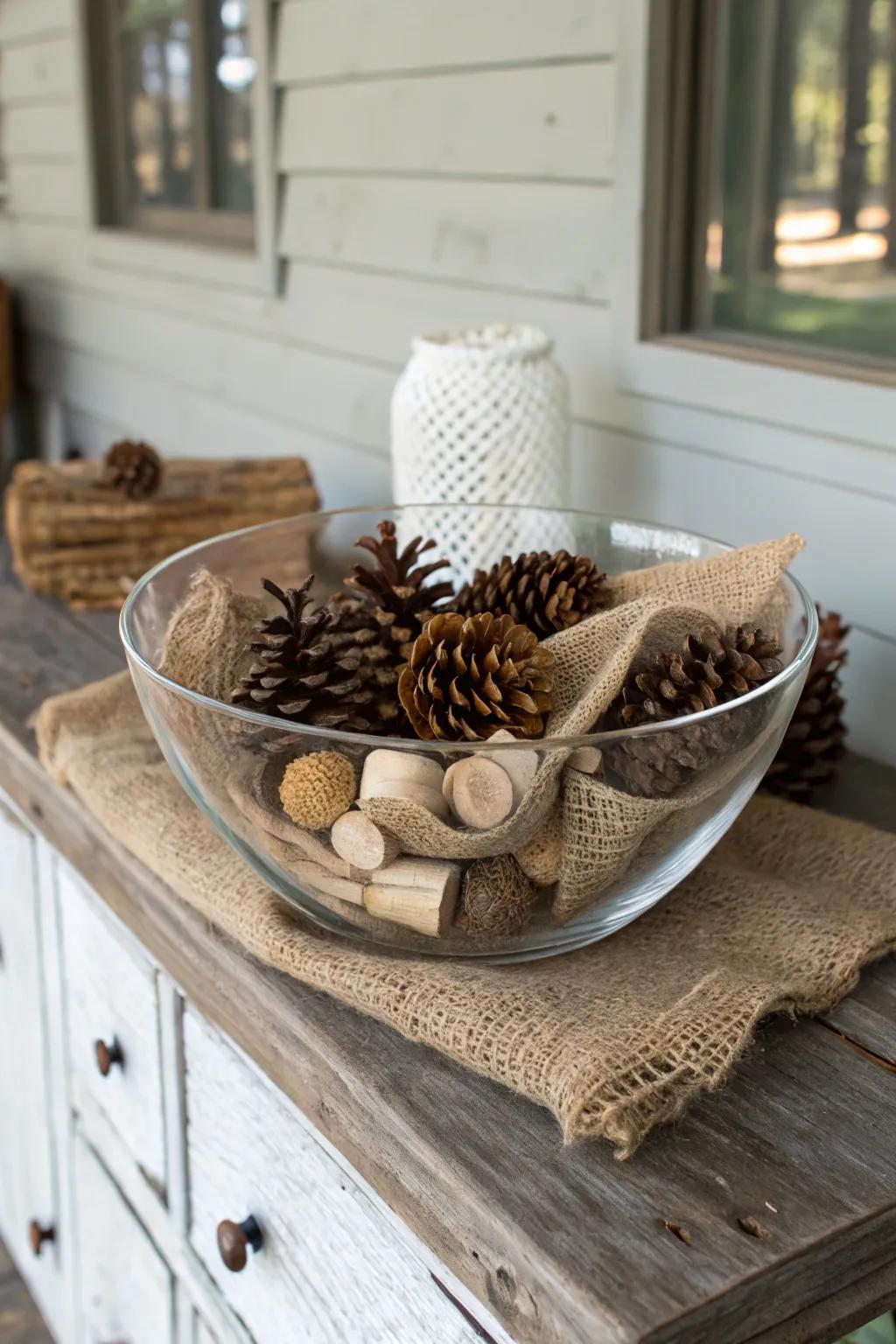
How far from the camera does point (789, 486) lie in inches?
38.8

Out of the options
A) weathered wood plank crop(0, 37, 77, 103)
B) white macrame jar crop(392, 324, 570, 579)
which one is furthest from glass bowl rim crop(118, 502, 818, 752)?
weathered wood plank crop(0, 37, 77, 103)

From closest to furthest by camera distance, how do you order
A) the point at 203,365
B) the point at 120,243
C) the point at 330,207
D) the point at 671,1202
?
the point at 671,1202 < the point at 330,207 < the point at 203,365 < the point at 120,243

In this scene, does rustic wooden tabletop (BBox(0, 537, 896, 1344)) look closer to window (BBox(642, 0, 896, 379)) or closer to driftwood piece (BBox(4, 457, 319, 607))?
window (BBox(642, 0, 896, 379))

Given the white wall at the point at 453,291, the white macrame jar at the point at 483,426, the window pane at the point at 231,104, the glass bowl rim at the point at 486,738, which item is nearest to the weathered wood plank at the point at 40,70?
the white wall at the point at 453,291

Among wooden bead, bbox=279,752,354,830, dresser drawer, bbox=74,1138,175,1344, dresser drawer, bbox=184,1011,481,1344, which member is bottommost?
dresser drawer, bbox=74,1138,175,1344

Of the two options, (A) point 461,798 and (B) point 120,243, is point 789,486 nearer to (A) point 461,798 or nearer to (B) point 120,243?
(A) point 461,798

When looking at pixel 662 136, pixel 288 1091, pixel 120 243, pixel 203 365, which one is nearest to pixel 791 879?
pixel 288 1091

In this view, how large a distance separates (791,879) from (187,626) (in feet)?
1.24

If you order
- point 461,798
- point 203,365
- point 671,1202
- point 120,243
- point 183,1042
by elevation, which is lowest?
point 183,1042

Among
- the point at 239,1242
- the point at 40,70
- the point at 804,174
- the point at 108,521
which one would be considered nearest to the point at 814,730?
the point at 239,1242

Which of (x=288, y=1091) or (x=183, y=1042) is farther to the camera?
(x=183, y=1042)

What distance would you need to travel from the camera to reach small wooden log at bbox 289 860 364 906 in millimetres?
611

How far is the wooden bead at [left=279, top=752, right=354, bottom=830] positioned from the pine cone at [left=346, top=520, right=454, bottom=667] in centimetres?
15

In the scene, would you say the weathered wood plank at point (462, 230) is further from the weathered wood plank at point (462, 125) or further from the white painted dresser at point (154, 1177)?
the white painted dresser at point (154, 1177)
